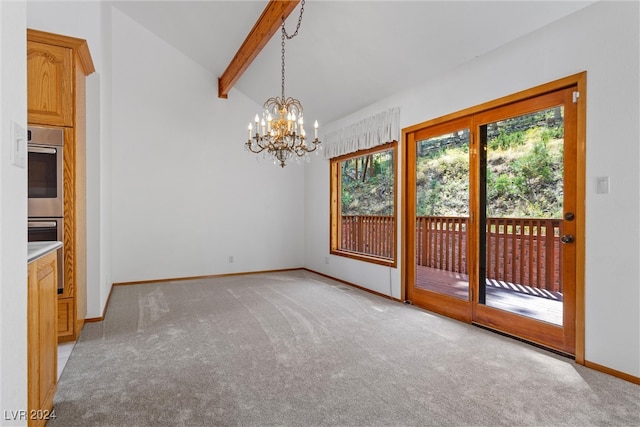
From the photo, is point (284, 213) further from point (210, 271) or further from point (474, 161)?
point (474, 161)

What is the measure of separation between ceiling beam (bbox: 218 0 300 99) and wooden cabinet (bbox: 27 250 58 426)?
9.82 feet

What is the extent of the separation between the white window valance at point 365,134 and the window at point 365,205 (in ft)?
0.38

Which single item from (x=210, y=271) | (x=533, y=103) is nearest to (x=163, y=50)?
(x=210, y=271)

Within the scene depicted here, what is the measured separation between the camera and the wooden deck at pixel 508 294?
9.52 feet

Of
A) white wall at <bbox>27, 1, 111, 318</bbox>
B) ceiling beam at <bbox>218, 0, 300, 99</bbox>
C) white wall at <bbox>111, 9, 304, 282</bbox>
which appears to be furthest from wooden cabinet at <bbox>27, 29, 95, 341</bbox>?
white wall at <bbox>111, 9, 304, 282</bbox>

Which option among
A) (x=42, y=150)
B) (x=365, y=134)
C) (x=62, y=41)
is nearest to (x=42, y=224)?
(x=42, y=150)

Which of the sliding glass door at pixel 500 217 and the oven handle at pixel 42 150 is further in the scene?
the oven handle at pixel 42 150

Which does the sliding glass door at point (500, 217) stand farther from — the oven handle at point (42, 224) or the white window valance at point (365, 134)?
the oven handle at point (42, 224)

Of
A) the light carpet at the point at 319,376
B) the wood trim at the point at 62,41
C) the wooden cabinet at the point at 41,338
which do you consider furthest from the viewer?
A: the wood trim at the point at 62,41

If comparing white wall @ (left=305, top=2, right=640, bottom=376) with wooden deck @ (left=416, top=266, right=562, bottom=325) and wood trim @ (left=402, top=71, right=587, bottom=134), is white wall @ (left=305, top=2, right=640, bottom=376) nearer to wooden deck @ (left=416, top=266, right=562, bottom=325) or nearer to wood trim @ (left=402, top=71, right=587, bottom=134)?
wood trim @ (left=402, top=71, right=587, bottom=134)

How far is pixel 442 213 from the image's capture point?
3.95m

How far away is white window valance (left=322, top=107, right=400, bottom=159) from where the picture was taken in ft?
14.9
